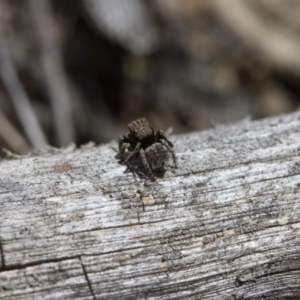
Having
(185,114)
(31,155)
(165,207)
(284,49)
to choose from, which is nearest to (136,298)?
(165,207)

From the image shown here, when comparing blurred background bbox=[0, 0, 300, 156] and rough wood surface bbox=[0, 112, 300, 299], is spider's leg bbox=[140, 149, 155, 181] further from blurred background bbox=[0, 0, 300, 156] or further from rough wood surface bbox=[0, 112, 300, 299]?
blurred background bbox=[0, 0, 300, 156]

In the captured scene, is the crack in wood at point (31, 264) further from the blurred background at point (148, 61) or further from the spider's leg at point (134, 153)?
the blurred background at point (148, 61)

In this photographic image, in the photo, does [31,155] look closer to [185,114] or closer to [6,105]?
[6,105]

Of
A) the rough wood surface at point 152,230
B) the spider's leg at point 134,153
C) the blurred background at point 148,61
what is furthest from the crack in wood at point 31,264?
the blurred background at point 148,61

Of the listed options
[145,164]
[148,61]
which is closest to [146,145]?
[145,164]

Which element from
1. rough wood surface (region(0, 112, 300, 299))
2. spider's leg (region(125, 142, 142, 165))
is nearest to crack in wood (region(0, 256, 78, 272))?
rough wood surface (region(0, 112, 300, 299))
